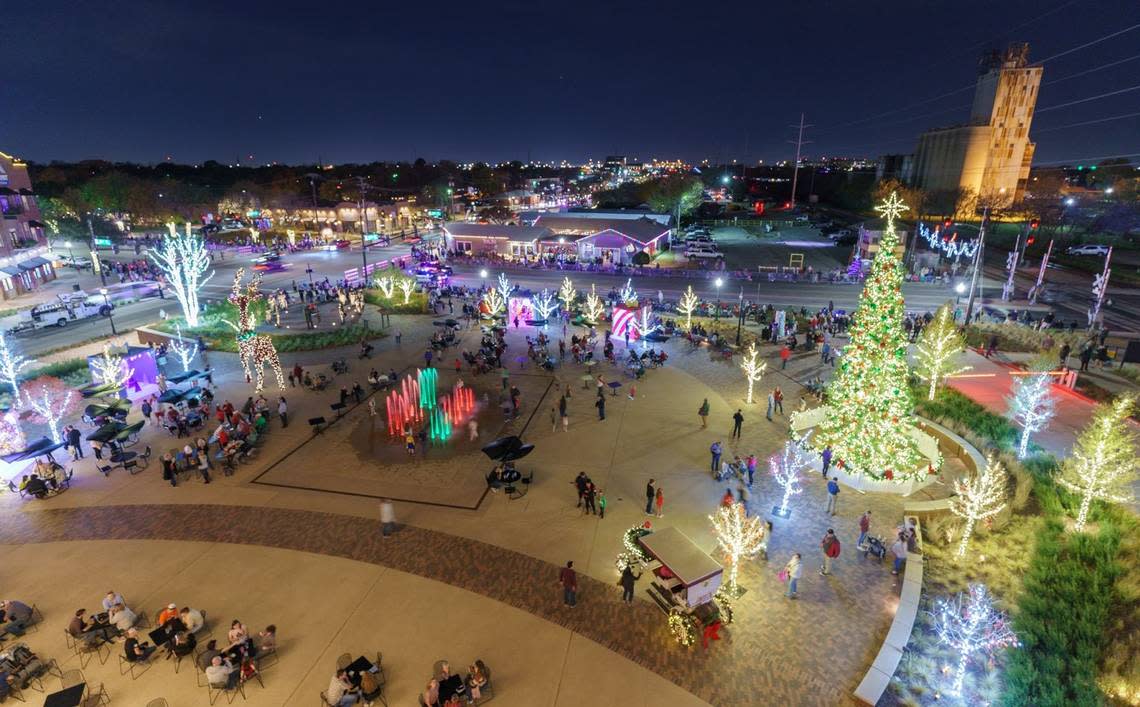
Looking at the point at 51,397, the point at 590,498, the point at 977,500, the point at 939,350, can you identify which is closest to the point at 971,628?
the point at 977,500

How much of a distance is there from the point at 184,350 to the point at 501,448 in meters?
18.6

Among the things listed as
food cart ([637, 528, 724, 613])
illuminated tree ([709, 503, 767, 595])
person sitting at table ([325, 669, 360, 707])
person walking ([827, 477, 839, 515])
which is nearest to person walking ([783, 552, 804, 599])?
illuminated tree ([709, 503, 767, 595])

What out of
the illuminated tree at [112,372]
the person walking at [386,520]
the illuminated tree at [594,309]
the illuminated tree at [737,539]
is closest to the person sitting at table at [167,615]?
the person walking at [386,520]

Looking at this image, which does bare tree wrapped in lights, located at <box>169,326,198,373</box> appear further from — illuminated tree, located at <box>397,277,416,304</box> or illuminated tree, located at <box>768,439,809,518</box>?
illuminated tree, located at <box>768,439,809,518</box>

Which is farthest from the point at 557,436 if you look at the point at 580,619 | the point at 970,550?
the point at 970,550

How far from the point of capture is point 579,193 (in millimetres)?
161250

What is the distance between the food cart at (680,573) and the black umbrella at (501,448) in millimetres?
5506

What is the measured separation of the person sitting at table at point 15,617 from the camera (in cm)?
1136

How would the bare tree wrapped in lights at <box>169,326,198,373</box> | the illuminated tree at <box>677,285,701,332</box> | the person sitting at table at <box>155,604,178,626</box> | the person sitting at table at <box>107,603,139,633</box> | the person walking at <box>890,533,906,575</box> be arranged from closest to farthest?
the person sitting at table at <box>155,604,178,626</box> → the person sitting at table at <box>107,603,139,633</box> → the person walking at <box>890,533,906,575</box> → the bare tree wrapped in lights at <box>169,326,198,373</box> → the illuminated tree at <box>677,285,701,332</box>

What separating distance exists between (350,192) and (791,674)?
105 metres

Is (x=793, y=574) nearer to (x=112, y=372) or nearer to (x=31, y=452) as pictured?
(x=31, y=452)

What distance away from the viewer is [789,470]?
52.9 ft

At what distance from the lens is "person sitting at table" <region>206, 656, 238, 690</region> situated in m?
9.95

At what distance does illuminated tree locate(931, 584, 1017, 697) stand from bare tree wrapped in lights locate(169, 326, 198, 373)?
2910 centimetres
